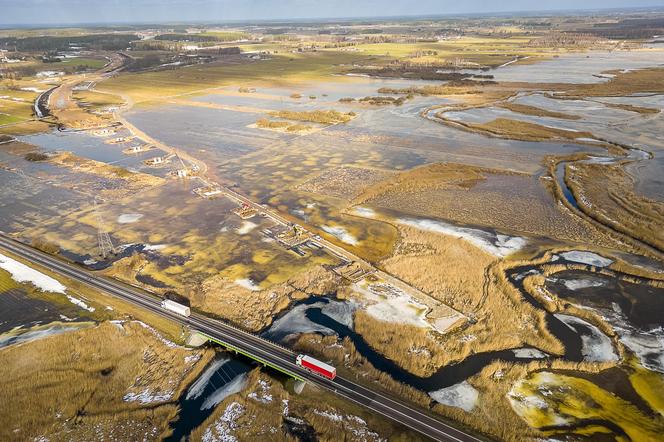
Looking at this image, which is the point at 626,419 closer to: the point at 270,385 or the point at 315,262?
the point at 270,385

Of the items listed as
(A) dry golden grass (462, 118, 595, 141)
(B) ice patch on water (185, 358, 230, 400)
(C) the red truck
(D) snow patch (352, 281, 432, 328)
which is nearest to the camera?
(C) the red truck

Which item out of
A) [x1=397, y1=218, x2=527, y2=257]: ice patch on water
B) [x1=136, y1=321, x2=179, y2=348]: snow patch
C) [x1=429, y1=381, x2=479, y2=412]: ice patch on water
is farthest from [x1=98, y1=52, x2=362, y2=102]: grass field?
[x1=429, y1=381, x2=479, y2=412]: ice patch on water

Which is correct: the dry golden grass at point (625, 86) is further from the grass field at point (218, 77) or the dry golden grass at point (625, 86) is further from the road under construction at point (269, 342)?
the road under construction at point (269, 342)

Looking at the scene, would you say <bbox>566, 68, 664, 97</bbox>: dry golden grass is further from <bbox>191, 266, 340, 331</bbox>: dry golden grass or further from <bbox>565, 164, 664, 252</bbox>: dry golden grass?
<bbox>191, 266, 340, 331</bbox>: dry golden grass

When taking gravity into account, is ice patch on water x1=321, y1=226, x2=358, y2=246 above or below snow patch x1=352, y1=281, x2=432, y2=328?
above

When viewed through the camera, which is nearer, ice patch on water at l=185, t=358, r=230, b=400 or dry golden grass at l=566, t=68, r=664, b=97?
ice patch on water at l=185, t=358, r=230, b=400

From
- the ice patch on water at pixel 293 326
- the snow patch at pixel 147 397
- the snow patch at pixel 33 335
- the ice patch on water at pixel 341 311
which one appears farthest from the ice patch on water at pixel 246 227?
the snow patch at pixel 147 397
